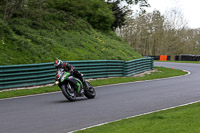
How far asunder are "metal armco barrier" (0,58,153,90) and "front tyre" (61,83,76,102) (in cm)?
449

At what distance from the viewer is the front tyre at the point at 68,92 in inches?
439

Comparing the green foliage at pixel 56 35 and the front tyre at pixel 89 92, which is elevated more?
the green foliage at pixel 56 35

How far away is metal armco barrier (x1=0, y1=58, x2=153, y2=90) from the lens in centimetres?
1510

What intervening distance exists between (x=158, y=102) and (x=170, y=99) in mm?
905

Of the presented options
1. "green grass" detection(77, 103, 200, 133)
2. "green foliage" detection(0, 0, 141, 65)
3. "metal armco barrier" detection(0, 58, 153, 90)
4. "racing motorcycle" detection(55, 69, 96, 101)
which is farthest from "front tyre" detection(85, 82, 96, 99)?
"green foliage" detection(0, 0, 141, 65)

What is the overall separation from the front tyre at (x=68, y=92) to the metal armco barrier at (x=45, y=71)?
14.7ft

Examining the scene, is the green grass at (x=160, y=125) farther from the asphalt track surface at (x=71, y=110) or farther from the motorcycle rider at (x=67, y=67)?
the motorcycle rider at (x=67, y=67)

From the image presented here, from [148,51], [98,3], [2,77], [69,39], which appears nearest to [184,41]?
[148,51]

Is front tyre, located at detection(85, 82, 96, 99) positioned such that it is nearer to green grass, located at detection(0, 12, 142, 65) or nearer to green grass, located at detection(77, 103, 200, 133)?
green grass, located at detection(77, 103, 200, 133)

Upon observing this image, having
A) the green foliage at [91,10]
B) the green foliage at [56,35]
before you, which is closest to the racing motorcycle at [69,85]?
the green foliage at [56,35]

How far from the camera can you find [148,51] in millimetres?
77750

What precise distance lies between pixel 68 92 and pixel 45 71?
5.69 metres

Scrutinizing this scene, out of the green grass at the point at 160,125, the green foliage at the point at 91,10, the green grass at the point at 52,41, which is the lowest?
the green grass at the point at 160,125

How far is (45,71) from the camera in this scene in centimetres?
1678
